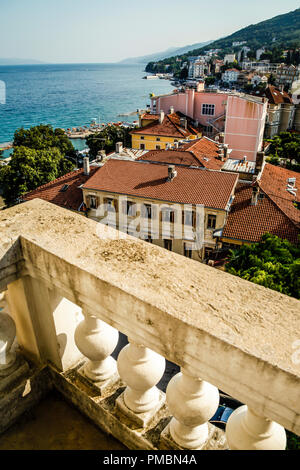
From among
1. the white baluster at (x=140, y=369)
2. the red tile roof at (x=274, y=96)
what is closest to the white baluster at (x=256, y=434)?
the white baluster at (x=140, y=369)

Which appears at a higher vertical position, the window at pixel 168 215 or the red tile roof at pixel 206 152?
the red tile roof at pixel 206 152

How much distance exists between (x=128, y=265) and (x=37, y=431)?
1837mm

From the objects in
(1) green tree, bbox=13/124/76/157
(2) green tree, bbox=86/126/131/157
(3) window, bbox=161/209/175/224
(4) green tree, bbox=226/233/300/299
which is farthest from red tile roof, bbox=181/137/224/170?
(1) green tree, bbox=13/124/76/157

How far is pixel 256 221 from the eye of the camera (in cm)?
2419

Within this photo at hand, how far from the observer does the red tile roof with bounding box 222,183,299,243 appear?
22964mm

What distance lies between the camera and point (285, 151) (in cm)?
5197

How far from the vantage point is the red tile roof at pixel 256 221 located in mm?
22964

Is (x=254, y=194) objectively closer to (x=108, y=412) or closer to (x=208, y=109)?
(x=108, y=412)

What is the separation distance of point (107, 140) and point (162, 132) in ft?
37.9

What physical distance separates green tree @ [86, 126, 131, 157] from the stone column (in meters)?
55.2

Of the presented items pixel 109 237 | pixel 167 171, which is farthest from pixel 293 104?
pixel 109 237

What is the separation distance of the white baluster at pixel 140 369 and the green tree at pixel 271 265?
12251 millimetres

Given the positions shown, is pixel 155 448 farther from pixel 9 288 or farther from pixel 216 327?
pixel 9 288

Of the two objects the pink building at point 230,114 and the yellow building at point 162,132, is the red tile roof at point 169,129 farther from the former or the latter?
the pink building at point 230,114
